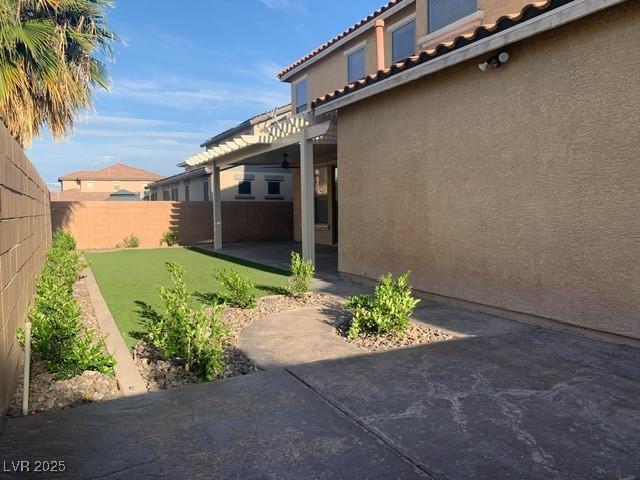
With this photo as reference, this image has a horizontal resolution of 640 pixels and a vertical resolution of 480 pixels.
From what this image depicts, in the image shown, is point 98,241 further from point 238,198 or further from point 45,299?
point 45,299

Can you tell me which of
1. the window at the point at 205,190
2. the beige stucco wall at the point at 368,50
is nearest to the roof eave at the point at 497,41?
the beige stucco wall at the point at 368,50

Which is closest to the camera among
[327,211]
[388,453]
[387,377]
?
[388,453]

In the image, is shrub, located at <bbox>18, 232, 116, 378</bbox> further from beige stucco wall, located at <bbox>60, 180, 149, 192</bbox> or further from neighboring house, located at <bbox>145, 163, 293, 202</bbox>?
beige stucco wall, located at <bbox>60, 180, 149, 192</bbox>

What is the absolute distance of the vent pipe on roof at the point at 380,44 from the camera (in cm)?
1315

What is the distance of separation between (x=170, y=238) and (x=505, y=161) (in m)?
17.6

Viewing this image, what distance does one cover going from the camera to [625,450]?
3.08m

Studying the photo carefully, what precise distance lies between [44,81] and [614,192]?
10029 mm

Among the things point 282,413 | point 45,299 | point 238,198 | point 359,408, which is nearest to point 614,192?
point 359,408

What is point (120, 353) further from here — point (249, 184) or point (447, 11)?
point (249, 184)

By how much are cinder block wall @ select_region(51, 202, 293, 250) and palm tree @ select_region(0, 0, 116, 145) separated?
936cm

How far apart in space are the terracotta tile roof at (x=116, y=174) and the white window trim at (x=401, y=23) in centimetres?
5256

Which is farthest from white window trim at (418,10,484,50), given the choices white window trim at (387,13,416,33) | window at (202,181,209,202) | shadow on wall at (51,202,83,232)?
window at (202,181,209,202)

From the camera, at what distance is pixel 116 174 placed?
6259cm

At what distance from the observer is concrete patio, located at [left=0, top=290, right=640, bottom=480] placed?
2979 millimetres
